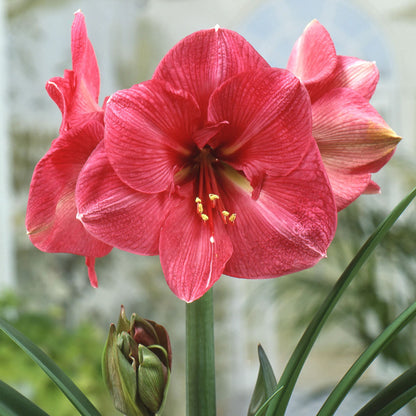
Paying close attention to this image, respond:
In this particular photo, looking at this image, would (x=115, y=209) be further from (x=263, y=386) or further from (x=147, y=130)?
(x=263, y=386)

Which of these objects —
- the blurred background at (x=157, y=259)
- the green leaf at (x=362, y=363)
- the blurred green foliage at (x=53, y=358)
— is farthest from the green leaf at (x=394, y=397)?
the blurred green foliage at (x=53, y=358)

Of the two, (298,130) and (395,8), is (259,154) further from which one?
(395,8)

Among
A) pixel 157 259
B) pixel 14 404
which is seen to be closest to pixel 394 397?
pixel 14 404

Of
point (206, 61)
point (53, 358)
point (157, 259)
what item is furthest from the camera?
point (157, 259)

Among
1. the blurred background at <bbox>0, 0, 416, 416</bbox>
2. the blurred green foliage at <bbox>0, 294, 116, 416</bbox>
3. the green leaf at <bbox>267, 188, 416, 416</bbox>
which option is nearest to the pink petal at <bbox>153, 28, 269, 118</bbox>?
the green leaf at <bbox>267, 188, 416, 416</bbox>

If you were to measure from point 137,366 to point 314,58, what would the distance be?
22cm

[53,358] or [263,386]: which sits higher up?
[263,386]

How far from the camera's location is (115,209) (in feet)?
1.07

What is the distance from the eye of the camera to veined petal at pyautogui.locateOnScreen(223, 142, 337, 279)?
1.06 ft

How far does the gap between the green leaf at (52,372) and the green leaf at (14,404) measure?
20 millimetres

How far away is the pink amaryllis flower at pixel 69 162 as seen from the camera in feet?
1.09

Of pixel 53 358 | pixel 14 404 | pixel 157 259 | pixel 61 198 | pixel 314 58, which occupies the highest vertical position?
pixel 314 58

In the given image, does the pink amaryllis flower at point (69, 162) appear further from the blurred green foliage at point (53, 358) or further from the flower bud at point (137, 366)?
the blurred green foliage at point (53, 358)

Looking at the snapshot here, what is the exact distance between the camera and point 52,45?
2252mm
